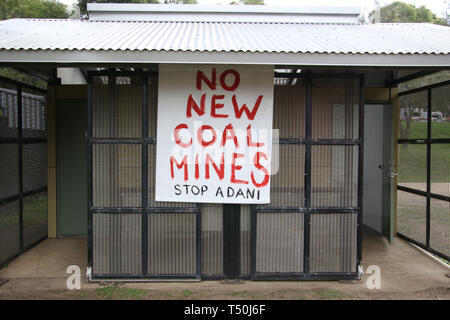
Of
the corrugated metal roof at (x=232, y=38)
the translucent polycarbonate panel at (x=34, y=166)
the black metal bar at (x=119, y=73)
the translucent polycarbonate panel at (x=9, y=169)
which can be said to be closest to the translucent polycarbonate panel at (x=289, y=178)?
the corrugated metal roof at (x=232, y=38)

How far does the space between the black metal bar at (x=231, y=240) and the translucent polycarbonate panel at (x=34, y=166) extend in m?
3.39

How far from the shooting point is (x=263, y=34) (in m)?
5.88

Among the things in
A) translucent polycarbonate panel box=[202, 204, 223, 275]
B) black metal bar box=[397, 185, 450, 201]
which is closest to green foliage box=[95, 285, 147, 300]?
translucent polycarbonate panel box=[202, 204, 223, 275]

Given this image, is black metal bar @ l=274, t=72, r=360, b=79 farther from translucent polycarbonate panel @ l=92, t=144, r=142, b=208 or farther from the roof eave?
translucent polycarbonate panel @ l=92, t=144, r=142, b=208

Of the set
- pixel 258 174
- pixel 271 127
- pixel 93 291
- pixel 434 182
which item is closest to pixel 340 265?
pixel 258 174

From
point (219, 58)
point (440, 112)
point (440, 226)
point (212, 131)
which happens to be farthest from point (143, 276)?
point (440, 112)

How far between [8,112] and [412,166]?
21.4 ft

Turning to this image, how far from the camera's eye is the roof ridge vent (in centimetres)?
727

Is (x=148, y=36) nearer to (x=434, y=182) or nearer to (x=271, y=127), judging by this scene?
(x=271, y=127)

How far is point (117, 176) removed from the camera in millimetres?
4953

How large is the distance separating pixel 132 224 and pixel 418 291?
368 centimetres

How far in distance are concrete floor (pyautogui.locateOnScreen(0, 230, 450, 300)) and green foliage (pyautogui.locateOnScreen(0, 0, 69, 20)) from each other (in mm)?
12850

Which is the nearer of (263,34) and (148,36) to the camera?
(148,36)

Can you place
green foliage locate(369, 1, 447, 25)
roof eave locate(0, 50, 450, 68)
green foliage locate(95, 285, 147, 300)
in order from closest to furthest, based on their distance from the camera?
1. roof eave locate(0, 50, 450, 68)
2. green foliage locate(95, 285, 147, 300)
3. green foliage locate(369, 1, 447, 25)
